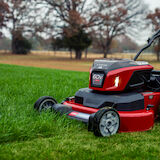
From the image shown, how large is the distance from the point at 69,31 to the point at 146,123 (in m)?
31.7

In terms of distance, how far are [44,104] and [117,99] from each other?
4.53ft

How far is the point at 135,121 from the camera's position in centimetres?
371

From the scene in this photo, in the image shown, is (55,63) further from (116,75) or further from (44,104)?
(116,75)

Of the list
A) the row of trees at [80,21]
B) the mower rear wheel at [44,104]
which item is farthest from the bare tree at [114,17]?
the mower rear wheel at [44,104]

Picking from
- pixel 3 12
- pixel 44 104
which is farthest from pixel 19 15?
pixel 44 104

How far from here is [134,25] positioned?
37062mm

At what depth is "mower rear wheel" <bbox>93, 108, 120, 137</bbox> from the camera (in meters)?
3.36

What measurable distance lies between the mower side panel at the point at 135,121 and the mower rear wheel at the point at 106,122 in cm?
14

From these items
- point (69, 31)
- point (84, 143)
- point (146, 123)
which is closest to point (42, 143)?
point (84, 143)

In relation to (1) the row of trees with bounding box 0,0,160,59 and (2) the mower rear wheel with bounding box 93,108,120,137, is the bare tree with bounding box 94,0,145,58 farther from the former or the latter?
(2) the mower rear wheel with bounding box 93,108,120,137

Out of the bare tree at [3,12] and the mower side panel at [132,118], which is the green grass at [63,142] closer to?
the mower side panel at [132,118]

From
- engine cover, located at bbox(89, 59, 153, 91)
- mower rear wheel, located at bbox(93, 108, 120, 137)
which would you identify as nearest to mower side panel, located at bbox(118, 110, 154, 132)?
mower rear wheel, located at bbox(93, 108, 120, 137)

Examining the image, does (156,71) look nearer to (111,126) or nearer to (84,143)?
(111,126)

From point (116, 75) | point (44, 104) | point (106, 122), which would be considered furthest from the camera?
point (44, 104)
